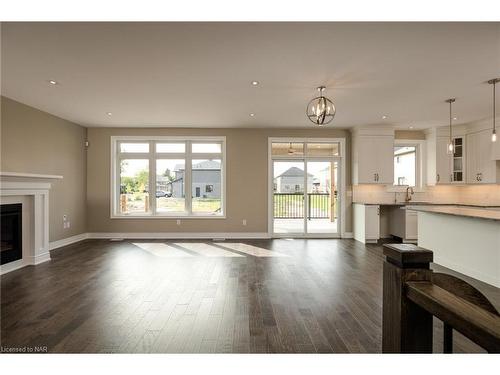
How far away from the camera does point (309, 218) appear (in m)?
7.25

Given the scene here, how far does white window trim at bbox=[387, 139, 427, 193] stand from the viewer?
7.25 metres

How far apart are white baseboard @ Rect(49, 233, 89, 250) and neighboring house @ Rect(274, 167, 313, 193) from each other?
190 inches

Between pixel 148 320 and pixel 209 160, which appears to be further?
pixel 209 160

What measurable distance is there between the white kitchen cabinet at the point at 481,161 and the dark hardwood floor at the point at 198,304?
337 centimetres

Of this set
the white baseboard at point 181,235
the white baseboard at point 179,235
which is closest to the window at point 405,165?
the white baseboard at point 181,235

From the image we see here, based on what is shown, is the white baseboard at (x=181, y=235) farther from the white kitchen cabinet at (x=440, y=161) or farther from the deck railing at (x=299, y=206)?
the white kitchen cabinet at (x=440, y=161)

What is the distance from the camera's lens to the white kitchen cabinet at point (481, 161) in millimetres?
6059

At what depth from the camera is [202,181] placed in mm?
7262

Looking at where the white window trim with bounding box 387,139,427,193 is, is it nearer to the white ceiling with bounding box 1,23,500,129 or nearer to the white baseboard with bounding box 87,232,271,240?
the white ceiling with bounding box 1,23,500,129

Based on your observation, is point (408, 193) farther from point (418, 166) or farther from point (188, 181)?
point (188, 181)

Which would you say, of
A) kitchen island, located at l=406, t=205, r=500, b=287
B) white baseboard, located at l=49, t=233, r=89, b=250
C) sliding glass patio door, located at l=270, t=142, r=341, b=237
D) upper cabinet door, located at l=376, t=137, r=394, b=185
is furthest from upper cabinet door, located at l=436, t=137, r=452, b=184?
white baseboard, located at l=49, t=233, r=89, b=250

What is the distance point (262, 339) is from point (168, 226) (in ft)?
17.2
